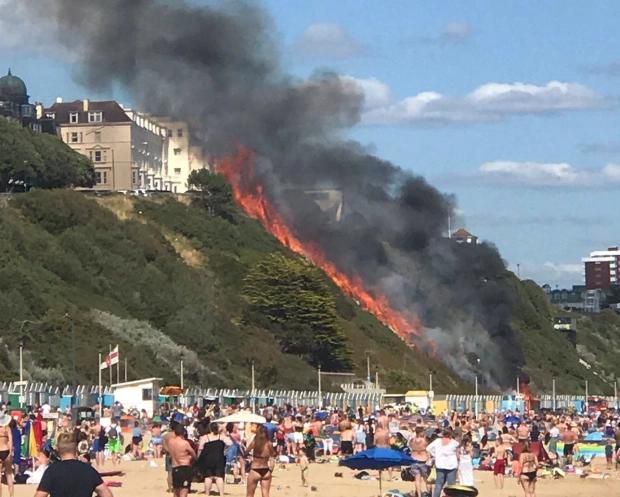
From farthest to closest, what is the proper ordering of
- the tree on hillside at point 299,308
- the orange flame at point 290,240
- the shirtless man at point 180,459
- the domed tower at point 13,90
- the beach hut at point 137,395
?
the domed tower at point 13,90, the orange flame at point 290,240, the tree on hillside at point 299,308, the beach hut at point 137,395, the shirtless man at point 180,459

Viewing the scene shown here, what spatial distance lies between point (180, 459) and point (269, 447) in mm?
1460

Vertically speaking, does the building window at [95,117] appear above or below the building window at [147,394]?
above

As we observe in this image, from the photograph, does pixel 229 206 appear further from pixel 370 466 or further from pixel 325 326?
pixel 370 466

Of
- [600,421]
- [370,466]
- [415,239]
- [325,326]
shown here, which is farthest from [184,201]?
[370,466]

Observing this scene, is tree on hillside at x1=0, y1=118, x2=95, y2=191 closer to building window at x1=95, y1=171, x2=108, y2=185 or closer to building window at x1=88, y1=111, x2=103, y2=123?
building window at x1=95, y1=171, x2=108, y2=185

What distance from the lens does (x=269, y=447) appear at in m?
22.4

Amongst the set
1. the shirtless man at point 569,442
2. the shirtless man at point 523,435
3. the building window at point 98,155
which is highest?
the building window at point 98,155

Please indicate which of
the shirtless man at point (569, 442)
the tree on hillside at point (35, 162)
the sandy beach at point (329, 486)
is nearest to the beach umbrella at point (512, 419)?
the shirtless man at point (569, 442)

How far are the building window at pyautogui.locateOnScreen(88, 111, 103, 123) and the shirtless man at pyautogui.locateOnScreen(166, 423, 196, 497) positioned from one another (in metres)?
122

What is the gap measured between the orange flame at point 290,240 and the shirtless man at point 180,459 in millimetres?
82635

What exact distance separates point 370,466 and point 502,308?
85.9 metres

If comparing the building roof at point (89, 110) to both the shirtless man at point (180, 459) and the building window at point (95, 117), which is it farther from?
the shirtless man at point (180, 459)

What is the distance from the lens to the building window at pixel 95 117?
142350mm

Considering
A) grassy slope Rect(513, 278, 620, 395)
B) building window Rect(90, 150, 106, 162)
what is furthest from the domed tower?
grassy slope Rect(513, 278, 620, 395)
